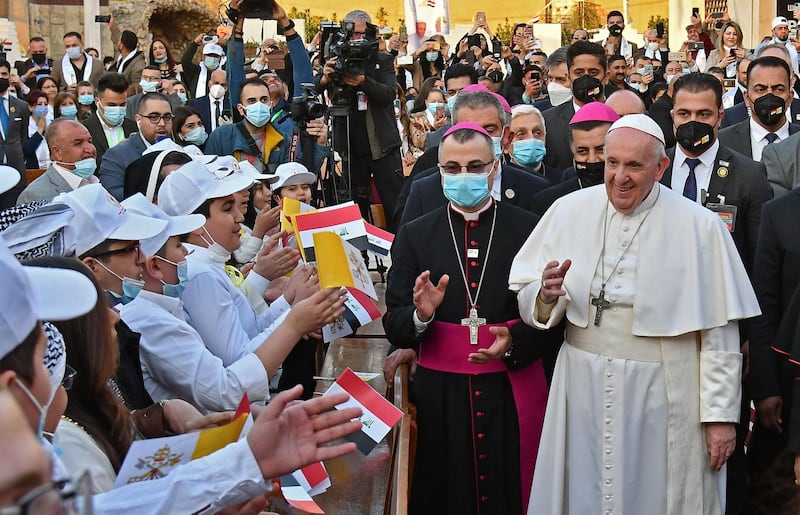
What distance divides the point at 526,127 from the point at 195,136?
10.2ft

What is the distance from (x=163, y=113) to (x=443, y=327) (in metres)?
4.42

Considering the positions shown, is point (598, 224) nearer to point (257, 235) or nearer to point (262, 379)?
point (262, 379)

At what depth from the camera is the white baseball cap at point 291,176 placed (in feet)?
A: 23.3

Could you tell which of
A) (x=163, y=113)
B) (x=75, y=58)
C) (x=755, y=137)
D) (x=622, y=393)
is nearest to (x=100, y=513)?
(x=622, y=393)

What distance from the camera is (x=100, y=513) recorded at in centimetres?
232

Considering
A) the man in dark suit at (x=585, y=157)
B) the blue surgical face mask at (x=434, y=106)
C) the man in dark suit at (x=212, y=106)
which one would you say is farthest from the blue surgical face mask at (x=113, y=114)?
the man in dark suit at (x=585, y=157)

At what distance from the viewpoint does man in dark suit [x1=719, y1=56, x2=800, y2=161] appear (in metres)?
6.87

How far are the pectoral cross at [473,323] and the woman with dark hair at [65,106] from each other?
29.3 feet

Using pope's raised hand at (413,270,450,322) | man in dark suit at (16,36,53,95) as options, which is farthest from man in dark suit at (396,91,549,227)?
man in dark suit at (16,36,53,95)

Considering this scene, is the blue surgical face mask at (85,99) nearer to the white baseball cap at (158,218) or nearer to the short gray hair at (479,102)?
the short gray hair at (479,102)

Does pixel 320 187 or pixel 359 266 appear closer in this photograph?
pixel 359 266

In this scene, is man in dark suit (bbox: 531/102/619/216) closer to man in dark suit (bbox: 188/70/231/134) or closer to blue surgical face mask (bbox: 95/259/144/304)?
blue surgical face mask (bbox: 95/259/144/304)

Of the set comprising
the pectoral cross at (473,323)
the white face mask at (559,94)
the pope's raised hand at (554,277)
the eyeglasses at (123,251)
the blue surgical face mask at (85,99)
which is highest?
the blue surgical face mask at (85,99)

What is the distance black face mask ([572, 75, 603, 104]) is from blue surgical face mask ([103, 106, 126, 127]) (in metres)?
4.43
